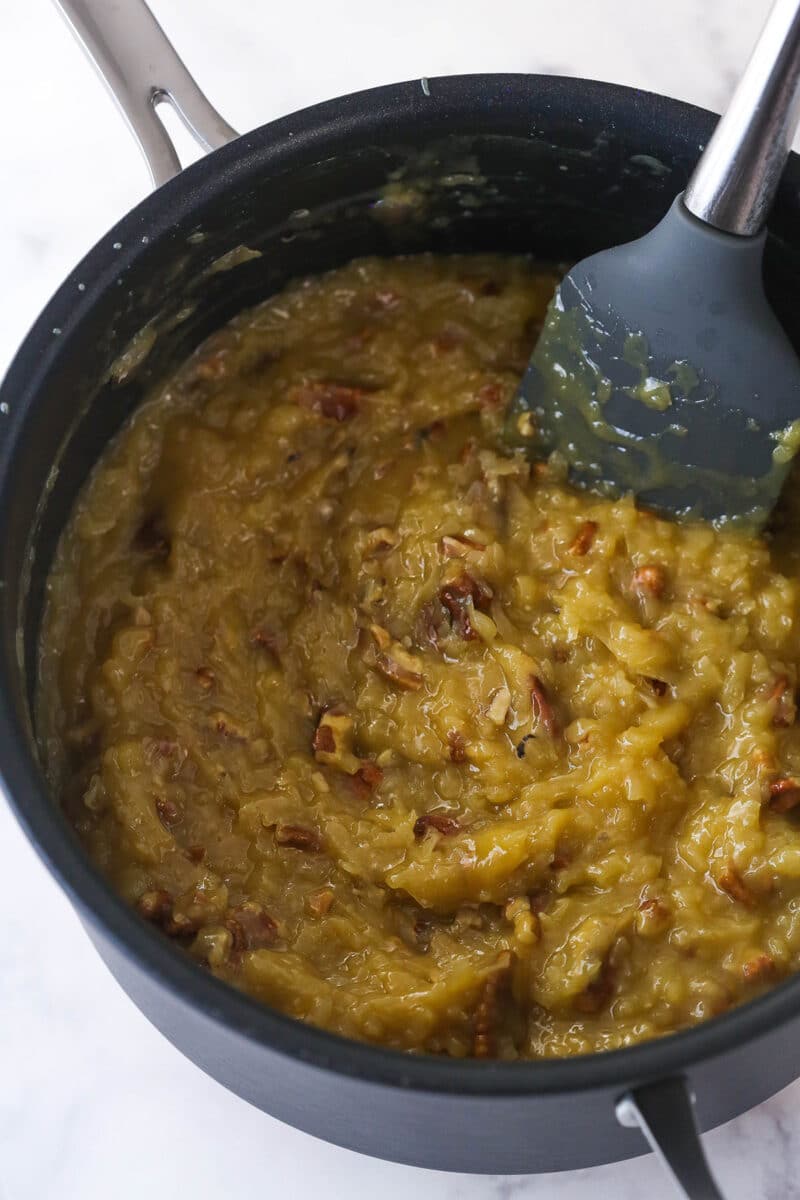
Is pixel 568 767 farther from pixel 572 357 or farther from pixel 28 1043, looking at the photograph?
pixel 28 1043

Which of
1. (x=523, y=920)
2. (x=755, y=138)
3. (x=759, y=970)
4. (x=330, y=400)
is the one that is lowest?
(x=759, y=970)

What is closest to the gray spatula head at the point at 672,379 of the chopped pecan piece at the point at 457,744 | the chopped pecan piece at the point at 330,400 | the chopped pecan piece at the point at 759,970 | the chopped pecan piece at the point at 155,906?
the chopped pecan piece at the point at 330,400

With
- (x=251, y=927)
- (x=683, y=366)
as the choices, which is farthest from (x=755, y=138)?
(x=251, y=927)

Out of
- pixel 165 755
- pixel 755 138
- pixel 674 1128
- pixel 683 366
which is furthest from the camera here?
pixel 683 366

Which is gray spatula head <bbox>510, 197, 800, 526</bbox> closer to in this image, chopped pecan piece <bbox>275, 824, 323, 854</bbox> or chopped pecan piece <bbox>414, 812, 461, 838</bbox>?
chopped pecan piece <bbox>414, 812, 461, 838</bbox>

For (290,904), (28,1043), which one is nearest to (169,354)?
(290,904)

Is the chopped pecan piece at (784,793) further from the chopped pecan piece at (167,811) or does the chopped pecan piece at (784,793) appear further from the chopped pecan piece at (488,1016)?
the chopped pecan piece at (167,811)

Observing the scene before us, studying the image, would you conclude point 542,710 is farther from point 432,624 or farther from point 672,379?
point 672,379
